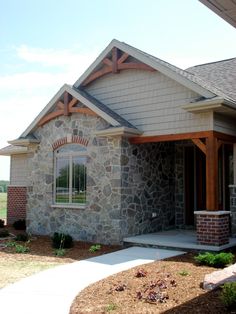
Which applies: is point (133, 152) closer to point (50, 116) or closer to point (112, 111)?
point (112, 111)

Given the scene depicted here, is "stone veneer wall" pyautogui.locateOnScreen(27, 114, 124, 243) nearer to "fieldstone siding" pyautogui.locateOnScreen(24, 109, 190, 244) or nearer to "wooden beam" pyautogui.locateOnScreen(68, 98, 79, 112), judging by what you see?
"fieldstone siding" pyautogui.locateOnScreen(24, 109, 190, 244)

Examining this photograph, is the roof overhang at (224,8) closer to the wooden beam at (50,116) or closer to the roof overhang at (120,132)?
the roof overhang at (120,132)

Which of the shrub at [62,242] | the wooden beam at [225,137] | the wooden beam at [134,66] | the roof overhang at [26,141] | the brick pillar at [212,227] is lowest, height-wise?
the shrub at [62,242]

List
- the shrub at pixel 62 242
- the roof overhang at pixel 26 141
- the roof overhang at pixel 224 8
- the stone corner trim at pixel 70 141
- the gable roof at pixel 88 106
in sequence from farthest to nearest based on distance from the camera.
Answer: the roof overhang at pixel 26 141
the stone corner trim at pixel 70 141
the gable roof at pixel 88 106
the shrub at pixel 62 242
the roof overhang at pixel 224 8

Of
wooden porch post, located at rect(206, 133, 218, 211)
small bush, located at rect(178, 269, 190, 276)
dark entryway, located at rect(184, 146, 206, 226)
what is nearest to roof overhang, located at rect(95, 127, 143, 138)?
wooden porch post, located at rect(206, 133, 218, 211)

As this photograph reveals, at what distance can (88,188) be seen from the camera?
511 inches

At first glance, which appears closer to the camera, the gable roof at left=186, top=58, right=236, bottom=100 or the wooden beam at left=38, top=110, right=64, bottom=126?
the gable roof at left=186, top=58, right=236, bottom=100

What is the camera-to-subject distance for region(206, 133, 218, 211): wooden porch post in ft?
35.6

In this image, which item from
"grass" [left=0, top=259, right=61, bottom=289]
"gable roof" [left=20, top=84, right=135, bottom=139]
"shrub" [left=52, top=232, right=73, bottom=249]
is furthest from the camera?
"gable roof" [left=20, top=84, right=135, bottom=139]

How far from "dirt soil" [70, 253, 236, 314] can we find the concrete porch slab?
1862 millimetres

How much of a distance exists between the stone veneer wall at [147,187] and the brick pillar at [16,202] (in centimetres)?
778

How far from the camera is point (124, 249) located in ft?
37.6

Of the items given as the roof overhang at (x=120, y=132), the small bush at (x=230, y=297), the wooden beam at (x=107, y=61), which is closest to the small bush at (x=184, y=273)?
the small bush at (x=230, y=297)

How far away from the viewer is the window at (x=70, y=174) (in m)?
13.3
